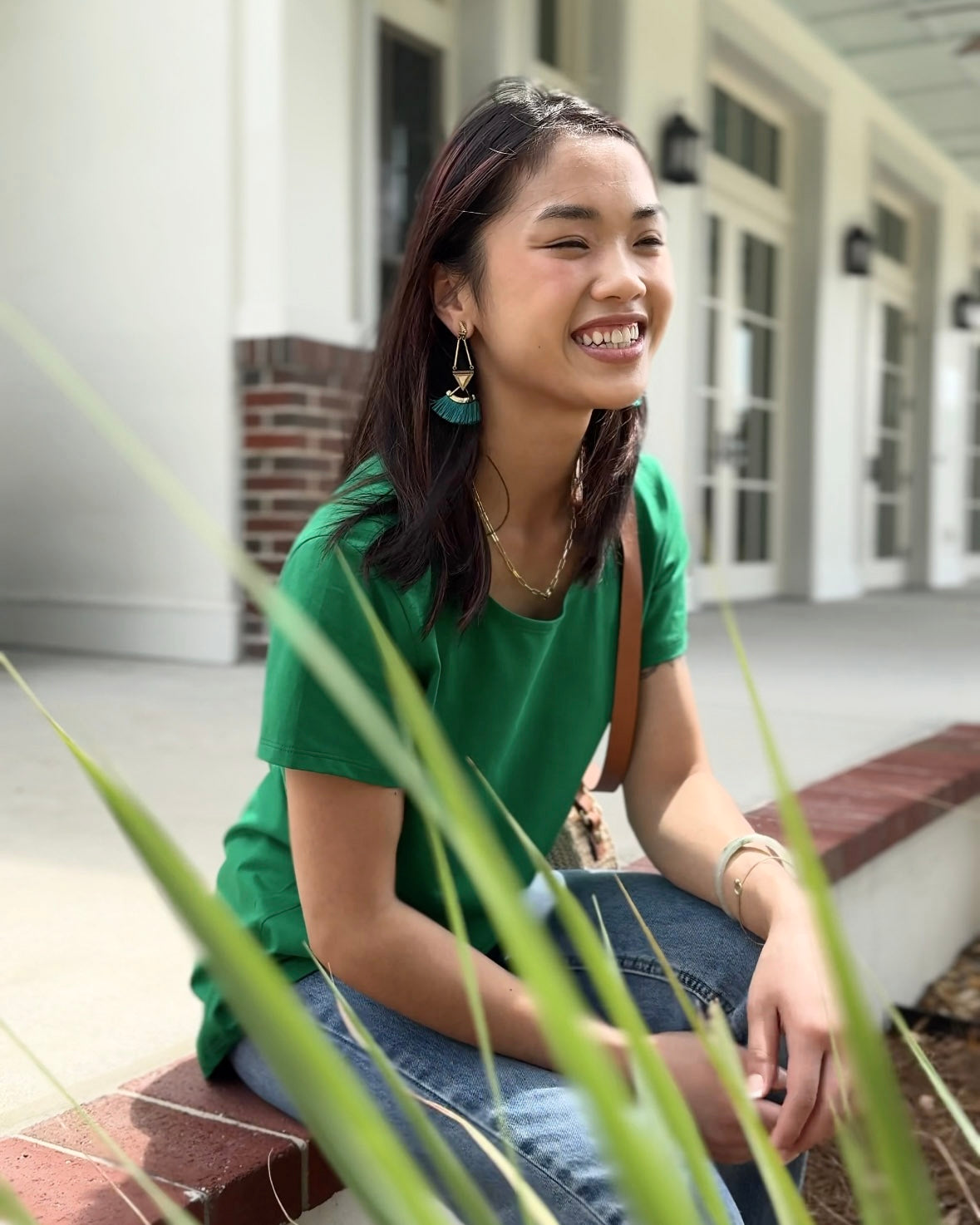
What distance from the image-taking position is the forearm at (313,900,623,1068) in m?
1.19

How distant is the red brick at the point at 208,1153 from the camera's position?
1.13 meters

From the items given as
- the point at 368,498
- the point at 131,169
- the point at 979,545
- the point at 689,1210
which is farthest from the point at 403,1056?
the point at 979,545

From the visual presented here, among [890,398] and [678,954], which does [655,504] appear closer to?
[678,954]

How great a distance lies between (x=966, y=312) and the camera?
11.2 m

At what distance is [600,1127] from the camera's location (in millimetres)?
347

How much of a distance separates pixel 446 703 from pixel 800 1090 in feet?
1.56

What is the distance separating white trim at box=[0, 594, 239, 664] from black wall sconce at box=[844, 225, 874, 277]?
5.82 metres

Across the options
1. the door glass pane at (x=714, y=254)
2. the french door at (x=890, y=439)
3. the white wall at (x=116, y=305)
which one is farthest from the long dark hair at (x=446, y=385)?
the french door at (x=890, y=439)

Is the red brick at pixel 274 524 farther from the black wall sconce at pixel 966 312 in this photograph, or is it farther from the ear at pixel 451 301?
the black wall sconce at pixel 966 312

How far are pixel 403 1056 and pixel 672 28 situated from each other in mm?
6435

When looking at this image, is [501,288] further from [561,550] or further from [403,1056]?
[403,1056]

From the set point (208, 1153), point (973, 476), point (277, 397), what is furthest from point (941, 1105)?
point (973, 476)

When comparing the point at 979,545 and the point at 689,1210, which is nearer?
the point at 689,1210

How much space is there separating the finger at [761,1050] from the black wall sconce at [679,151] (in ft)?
19.3
